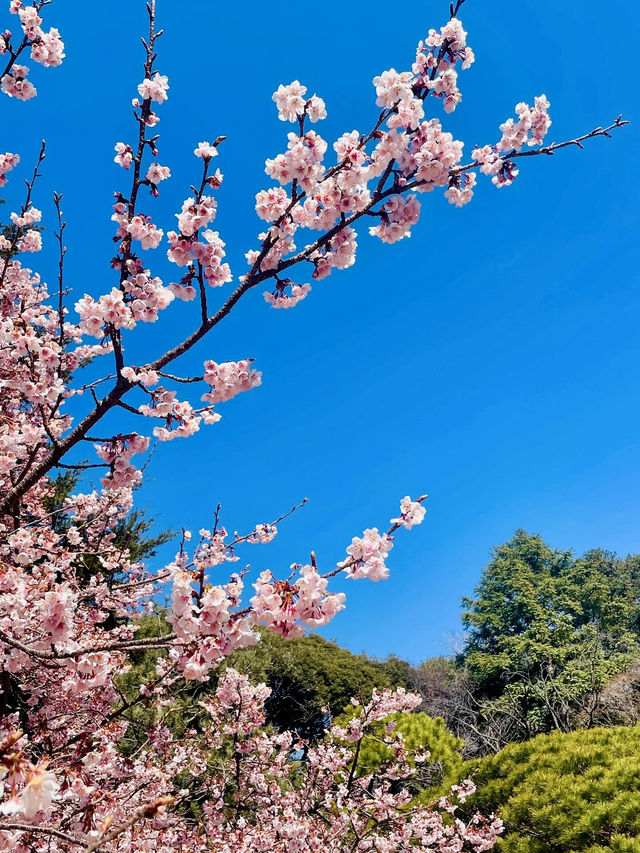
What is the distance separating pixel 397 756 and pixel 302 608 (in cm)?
659

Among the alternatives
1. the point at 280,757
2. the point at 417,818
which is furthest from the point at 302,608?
the point at 417,818

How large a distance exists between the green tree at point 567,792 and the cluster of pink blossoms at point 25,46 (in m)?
8.91

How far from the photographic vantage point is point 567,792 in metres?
6.86

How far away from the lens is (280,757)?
6344 millimetres

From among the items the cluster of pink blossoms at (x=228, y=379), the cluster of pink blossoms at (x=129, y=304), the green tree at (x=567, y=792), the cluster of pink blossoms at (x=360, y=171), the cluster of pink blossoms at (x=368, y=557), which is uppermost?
the cluster of pink blossoms at (x=360, y=171)

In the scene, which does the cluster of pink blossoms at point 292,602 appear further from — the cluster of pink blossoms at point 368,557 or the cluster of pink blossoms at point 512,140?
the cluster of pink blossoms at point 512,140

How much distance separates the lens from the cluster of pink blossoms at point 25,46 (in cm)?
434

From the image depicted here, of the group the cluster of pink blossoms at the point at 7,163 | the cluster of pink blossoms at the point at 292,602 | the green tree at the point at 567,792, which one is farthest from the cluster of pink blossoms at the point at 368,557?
the green tree at the point at 567,792

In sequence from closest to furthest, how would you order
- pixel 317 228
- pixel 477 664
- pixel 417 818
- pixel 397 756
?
pixel 317 228 < pixel 417 818 < pixel 397 756 < pixel 477 664

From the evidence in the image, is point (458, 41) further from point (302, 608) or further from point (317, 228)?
point (302, 608)

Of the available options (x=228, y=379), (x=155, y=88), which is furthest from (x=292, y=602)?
(x=155, y=88)

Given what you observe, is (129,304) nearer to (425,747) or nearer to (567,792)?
(567,792)

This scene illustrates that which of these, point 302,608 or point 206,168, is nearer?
point 302,608

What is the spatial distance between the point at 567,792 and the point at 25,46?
30.6ft
